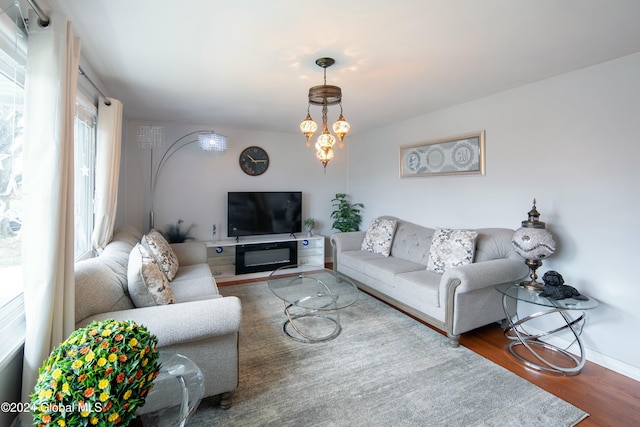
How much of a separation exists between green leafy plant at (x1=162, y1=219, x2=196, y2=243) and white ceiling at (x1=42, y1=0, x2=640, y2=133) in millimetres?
2019

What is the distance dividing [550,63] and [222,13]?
8.33 ft

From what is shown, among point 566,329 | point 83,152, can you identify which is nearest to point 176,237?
point 83,152

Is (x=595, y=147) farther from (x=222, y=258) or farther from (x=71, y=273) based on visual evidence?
(x=222, y=258)

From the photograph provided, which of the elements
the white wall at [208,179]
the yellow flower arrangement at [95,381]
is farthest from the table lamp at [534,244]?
the white wall at [208,179]

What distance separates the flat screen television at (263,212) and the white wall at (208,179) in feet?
0.72

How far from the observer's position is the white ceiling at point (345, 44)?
1.72 m

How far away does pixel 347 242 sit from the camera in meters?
4.52

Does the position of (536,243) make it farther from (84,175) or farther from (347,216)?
(84,175)

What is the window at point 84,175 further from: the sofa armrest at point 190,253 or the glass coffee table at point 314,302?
the glass coffee table at point 314,302

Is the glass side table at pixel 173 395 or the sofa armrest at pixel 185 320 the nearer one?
the glass side table at pixel 173 395

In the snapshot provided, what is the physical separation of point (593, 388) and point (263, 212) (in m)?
4.32

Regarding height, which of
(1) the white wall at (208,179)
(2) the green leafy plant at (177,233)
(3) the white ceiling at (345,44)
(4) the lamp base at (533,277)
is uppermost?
(3) the white ceiling at (345,44)

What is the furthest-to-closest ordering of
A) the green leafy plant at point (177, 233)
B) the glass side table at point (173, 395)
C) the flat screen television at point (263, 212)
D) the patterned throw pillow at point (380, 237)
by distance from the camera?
1. the flat screen television at point (263, 212)
2. the green leafy plant at point (177, 233)
3. the patterned throw pillow at point (380, 237)
4. the glass side table at point (173, 395)

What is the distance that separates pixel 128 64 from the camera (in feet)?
8.17
